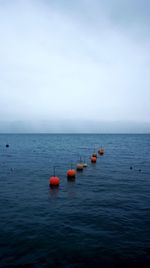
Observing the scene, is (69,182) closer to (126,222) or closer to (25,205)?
(25,205)

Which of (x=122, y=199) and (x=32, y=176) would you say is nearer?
(x=122, y=199)

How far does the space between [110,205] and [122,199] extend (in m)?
2.76

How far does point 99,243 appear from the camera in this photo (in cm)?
1557

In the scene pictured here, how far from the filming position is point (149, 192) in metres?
29.0

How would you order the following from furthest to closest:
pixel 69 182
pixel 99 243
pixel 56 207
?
1. pixel 69 182
2. pixel 56 207
3. pixel 99 243

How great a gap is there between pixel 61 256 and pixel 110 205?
10.9 m

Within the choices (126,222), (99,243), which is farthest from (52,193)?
(99,243)

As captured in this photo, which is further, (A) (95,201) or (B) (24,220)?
(A) (95,201)

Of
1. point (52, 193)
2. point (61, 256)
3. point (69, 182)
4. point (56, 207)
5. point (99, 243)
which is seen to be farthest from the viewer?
point (69, 182)

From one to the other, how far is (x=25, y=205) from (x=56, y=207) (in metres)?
3.36

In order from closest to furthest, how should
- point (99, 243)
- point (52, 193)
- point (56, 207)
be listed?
point (99, 243) → point (56, 207) → point (52, 193)

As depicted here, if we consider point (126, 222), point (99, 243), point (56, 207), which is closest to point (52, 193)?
point (56, 207)

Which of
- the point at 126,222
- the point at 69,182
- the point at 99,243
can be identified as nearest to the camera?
the point at 99,243

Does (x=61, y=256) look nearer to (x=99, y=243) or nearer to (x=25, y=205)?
(x=99, y=243)
